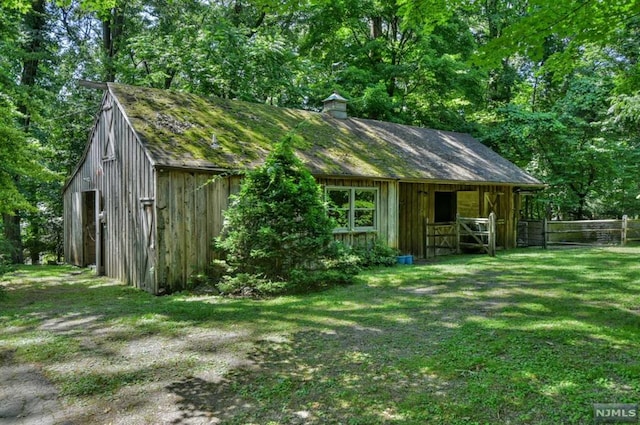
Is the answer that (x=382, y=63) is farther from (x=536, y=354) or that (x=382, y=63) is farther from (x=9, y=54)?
(x=536, y=354)

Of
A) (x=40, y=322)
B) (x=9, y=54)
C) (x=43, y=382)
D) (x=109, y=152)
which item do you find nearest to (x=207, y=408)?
(x=43, y=382)

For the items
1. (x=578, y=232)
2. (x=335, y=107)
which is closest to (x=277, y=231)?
(x=335, y=107)

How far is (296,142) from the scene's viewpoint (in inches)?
412

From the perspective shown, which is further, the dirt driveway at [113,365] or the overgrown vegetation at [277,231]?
the overgrown vegetation at [277,231]

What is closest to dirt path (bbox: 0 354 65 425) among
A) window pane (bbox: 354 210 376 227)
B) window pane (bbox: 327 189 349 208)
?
window pane (bbox: 327 189 349 208)

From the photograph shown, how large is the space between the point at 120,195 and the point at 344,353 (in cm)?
817

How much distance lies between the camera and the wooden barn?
9883 millimetres

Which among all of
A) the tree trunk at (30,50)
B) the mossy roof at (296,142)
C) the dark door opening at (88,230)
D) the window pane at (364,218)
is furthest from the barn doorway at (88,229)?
the window pane at (364,218)

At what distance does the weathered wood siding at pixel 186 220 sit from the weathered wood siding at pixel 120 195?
0.87 ft

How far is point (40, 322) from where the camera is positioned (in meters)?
7.18

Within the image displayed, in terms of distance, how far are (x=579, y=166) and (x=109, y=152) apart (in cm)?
2073

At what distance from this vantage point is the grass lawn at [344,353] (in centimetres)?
388

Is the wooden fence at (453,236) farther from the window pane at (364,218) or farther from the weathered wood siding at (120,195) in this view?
the weathered wood siding at (120,195)

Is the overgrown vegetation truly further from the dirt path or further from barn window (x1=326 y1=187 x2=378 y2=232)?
the dirt path
